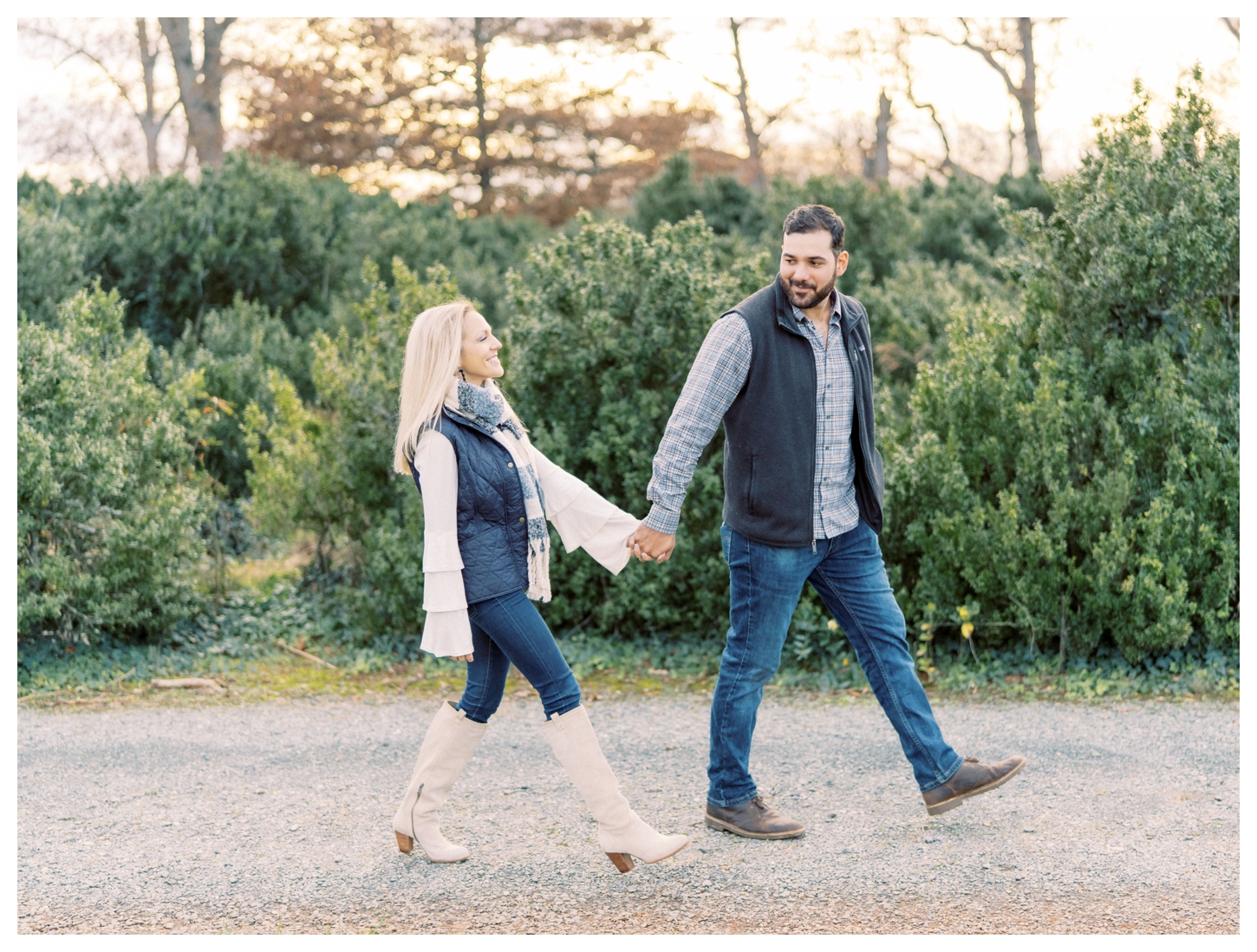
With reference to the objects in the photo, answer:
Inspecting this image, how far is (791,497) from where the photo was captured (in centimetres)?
361

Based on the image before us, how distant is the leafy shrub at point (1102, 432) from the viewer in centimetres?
564

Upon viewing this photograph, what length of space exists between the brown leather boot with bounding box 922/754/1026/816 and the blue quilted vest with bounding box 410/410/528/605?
4.93ft

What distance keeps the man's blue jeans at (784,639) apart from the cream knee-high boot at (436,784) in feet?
2.66

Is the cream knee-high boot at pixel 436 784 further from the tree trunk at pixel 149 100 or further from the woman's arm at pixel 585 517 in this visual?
the tree trunk at pixel 149 100

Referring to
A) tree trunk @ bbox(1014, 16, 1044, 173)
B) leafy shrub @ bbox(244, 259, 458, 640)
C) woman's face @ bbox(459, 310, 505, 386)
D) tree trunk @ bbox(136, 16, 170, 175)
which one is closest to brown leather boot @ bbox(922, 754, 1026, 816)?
woman's face @ bbox(459, 310, 505, 386)

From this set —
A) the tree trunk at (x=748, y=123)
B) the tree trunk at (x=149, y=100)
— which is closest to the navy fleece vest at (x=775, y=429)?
the tree trunk at (x=748, y=123)

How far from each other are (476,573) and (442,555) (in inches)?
4.8

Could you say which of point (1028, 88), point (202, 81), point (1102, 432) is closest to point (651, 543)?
point (1102, 432)

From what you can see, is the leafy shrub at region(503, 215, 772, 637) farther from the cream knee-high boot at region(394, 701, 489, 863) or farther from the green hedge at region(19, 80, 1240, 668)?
the cream knee-high boot at region(394, 701, 489, 863)

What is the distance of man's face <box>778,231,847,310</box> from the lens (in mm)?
3605

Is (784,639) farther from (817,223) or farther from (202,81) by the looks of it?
(202,81)

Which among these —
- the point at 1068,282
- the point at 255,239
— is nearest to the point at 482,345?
the point at 1068,282

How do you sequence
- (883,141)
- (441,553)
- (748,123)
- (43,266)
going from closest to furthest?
(441,553), (43,266), (748,123), (883,141)

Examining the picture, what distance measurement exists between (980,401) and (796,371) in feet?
9.55
